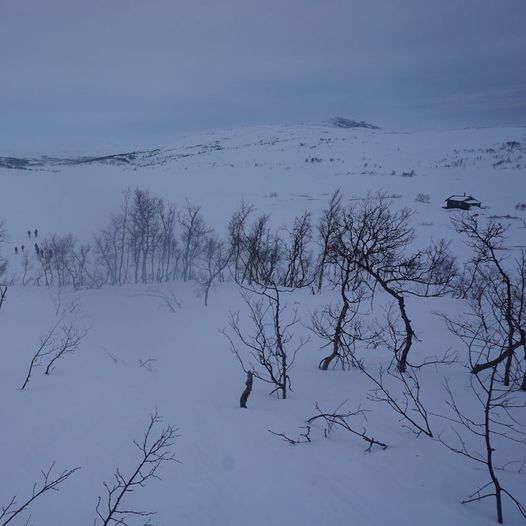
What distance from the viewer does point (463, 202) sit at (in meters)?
36.9

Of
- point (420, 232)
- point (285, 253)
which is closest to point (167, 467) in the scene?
point (285, 253)

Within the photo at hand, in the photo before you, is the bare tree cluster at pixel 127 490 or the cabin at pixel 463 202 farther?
the cabin at pixel 463 202

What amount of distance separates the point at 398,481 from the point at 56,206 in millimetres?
53379

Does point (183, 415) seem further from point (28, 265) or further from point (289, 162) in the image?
point (289, 162)

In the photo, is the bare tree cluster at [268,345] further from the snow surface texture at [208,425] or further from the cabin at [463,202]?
the cabin at [463,202]

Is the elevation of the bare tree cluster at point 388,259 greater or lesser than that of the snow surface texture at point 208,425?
greater

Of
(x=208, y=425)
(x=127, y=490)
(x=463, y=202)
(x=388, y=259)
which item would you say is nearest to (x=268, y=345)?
(x=208, y=425)

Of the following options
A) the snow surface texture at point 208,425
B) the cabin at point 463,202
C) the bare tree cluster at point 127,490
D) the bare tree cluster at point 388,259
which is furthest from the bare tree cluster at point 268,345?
the cabin at point 463,202

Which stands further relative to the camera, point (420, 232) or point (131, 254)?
point (131, 254)

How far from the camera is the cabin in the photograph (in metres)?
36.7

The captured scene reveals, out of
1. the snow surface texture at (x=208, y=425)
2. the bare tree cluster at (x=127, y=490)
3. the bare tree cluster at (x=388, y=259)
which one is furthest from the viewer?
the bare tree cluster at (x=388, y=259)

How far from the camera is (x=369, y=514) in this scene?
4266 millimetres

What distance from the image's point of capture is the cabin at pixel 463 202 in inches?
1444

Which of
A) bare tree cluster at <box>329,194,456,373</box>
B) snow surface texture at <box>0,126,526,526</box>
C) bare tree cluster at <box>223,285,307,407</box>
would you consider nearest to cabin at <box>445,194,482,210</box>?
snow surface texture at <box>0,126,526,526</box>
